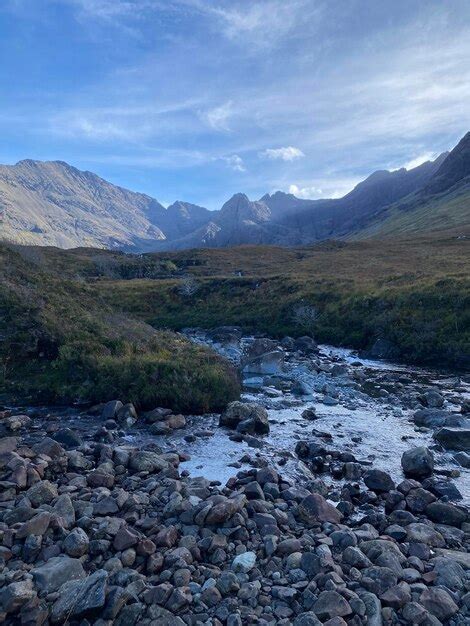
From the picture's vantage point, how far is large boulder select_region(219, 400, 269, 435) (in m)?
16.6

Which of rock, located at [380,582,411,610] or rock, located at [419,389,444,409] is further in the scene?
rock, located at [419,389,444,409]

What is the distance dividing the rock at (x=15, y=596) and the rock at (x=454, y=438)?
13.0 metres

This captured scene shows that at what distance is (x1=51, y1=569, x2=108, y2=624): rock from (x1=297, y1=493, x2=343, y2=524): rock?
14.6ft

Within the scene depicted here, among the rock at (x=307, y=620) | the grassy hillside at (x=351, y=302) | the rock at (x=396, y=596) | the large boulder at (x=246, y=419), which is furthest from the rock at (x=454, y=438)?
the grassy hillside at (x=351, y=302)

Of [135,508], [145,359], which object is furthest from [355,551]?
[145,359]

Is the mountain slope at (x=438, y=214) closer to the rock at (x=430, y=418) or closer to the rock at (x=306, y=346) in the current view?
the rock at (x=306, y=346)

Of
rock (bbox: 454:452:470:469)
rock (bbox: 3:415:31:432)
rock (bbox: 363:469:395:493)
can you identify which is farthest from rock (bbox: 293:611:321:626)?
rock (bbox: 3:415:31:432)

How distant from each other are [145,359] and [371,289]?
2977cm

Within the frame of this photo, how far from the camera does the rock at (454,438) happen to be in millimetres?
15394

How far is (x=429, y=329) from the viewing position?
107ft

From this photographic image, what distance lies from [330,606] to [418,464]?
6.89 metres

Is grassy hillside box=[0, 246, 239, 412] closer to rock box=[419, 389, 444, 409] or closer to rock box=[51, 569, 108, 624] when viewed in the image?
rock box=[419, 389, 444, 409]

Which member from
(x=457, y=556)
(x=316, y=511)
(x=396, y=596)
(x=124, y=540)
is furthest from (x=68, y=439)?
(x=457, y=556)

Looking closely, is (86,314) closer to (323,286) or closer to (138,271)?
(323,286)
